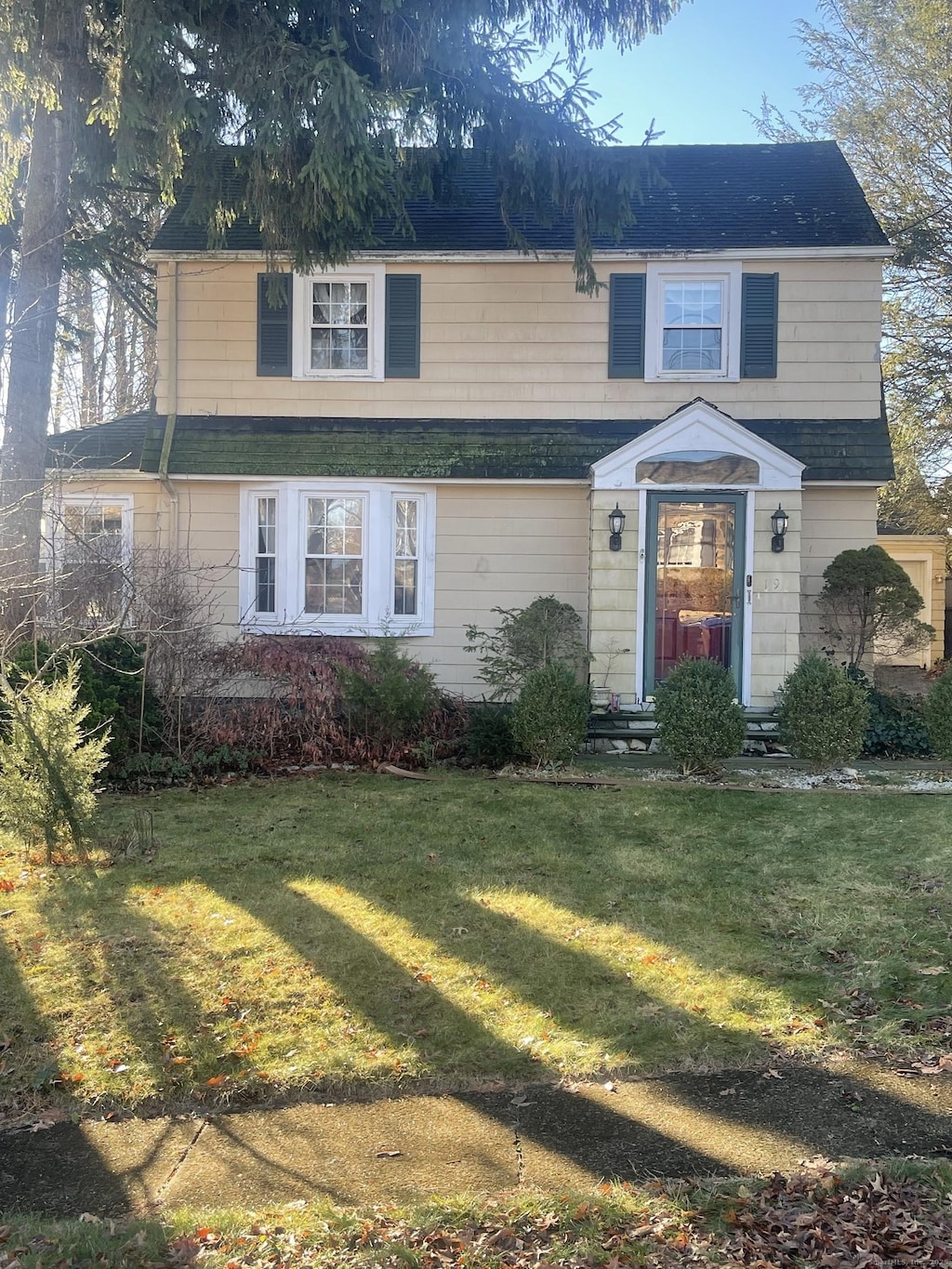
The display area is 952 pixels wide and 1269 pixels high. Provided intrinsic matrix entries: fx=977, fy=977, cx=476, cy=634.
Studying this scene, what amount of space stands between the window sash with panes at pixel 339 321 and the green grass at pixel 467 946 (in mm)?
6738

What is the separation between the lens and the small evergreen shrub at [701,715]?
364 inches

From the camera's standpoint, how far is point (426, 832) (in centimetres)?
796

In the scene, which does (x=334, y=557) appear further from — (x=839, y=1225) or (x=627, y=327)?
(x=839, y=1225)

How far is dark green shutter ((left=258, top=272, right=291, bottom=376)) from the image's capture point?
42.2 ft

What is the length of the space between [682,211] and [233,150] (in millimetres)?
5948

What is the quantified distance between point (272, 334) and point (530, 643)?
5.54 meters

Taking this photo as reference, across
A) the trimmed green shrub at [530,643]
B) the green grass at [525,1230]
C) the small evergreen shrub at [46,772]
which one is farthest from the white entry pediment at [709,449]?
the green grass at [525,1230]

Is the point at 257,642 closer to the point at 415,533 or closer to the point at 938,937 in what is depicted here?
the point at 415,533

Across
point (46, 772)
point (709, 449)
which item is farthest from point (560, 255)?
point (46, 772)

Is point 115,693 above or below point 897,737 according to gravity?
above

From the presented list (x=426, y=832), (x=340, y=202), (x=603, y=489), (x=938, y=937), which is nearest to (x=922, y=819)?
(x=938, y=937)

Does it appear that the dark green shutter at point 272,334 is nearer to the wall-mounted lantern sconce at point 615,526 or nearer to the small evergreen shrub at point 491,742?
the wall-mounted lantern sconce at point 615,526

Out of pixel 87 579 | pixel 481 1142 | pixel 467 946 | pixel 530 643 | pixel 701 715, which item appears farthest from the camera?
pixel 530 643

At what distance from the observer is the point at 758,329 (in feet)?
40.8
